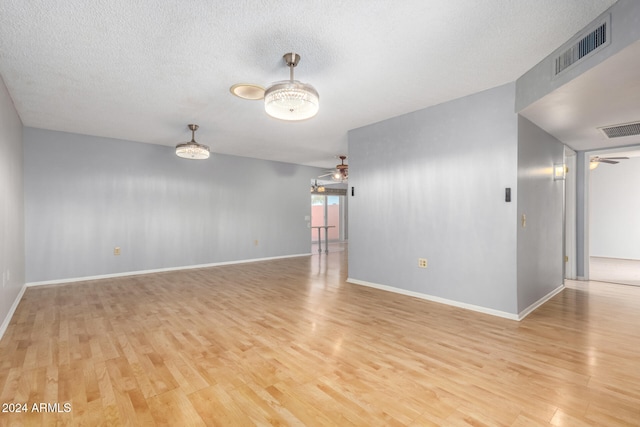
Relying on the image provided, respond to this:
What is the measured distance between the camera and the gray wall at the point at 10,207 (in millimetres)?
3029

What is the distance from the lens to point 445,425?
1.59 m

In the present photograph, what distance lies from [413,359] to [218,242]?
559 centimetres

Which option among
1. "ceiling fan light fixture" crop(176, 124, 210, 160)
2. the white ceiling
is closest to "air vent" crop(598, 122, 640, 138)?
the white ceiling

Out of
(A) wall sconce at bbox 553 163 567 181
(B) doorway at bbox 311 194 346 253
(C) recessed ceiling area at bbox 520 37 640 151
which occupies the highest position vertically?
(C) recessed ceiling area at bbox 520 37 640 151

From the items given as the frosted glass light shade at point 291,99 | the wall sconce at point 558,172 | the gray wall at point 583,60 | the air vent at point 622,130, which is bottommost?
the wall sconce at point 558,172

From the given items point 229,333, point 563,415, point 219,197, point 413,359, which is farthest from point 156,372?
point 219,197

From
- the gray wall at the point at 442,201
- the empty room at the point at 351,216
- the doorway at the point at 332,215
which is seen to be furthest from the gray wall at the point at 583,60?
the doorway at the point at 332,215

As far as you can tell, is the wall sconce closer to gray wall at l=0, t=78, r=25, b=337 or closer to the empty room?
the empty room

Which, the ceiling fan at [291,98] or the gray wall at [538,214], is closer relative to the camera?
the ceiling fan at [291,98]

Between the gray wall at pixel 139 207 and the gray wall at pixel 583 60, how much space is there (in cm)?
598

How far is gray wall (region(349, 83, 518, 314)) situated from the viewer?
10.8 feet

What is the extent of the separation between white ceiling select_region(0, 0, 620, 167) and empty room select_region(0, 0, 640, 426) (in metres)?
0.02

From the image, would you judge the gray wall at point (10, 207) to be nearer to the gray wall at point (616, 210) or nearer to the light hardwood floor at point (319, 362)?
the light hardwood floor at point (319, 362)

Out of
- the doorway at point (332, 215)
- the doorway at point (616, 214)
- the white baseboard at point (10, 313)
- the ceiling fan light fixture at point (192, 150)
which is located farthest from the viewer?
the doorway at point (332, 215)
